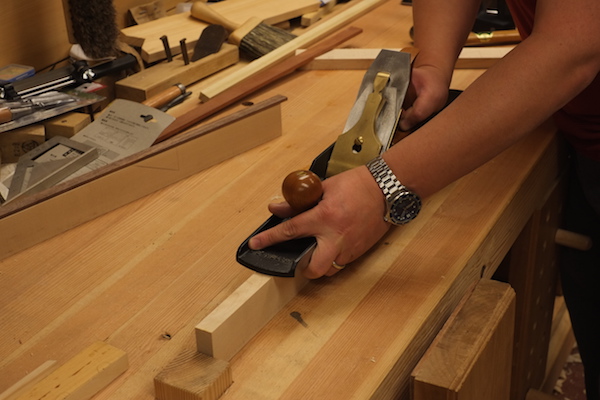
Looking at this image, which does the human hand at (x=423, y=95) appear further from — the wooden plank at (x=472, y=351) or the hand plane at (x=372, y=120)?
the wooden plank at (x=472, y=351)

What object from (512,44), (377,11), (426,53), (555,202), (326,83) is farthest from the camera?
(377,11)

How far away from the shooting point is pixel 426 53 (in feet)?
4.17

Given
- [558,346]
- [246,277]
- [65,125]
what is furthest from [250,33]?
[558,346]

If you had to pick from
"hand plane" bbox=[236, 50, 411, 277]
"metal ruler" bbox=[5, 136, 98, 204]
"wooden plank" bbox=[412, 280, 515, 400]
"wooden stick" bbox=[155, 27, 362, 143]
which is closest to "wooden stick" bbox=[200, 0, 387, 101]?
"wooden stick" bbox=[155, 27, 362, 143]

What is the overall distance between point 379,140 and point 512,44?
791mm

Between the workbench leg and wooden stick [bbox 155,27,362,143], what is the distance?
2.06 ft

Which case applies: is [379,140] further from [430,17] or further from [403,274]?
[430,17]

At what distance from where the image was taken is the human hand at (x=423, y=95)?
1.19 meters

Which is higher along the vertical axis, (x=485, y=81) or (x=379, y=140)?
(x=485, y=81)

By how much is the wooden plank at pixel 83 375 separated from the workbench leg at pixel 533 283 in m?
0.87

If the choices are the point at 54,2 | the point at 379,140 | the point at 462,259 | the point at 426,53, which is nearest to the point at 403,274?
the point at 462,259

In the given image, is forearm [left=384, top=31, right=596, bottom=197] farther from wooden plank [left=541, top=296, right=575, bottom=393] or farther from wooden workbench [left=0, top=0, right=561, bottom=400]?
wooden plank [left=541, top=296, right=575, bottom=393]

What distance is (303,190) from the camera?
0.92m

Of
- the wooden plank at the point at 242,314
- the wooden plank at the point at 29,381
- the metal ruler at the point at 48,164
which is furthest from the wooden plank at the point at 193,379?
the metal ruler at the point at 48,164
